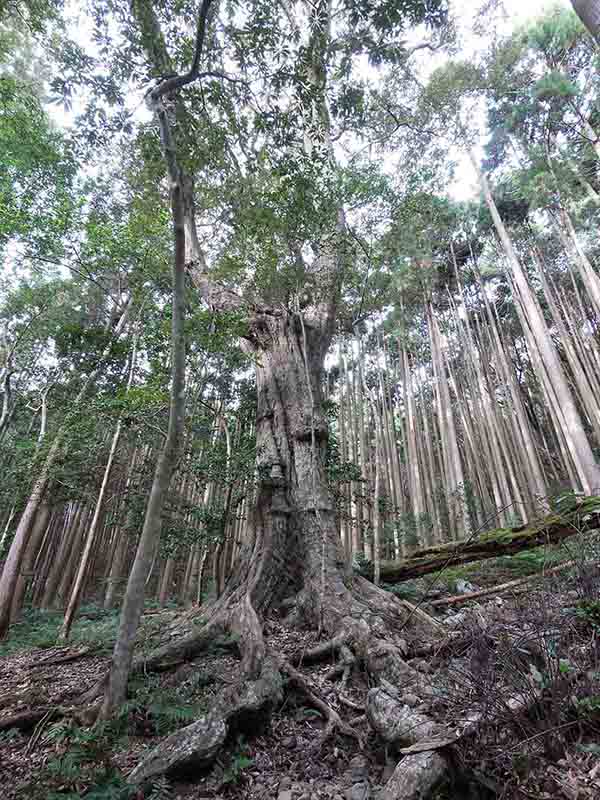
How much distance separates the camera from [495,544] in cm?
426

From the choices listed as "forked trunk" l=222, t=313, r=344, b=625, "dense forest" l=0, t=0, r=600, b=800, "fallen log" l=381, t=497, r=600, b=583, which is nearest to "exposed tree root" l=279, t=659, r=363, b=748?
"dense forest" l=0, t=0, r=600, b=800

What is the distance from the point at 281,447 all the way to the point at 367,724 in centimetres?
279

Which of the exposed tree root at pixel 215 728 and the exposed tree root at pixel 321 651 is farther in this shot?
the exposed tree root at pixel 321 651

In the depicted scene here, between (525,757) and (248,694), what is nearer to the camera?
(525,757)

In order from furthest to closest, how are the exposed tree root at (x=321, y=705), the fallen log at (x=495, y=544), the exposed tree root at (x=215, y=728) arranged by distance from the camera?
the fallen log at (x=495, y=544) → the exposed tree root at (x=321, y=705) → the exposed tree root at (x=215, y=728)

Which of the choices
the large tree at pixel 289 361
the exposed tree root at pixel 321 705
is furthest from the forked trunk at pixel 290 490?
the exposed tree root at pixel 321 705

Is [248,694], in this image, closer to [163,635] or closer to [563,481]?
[163,635]

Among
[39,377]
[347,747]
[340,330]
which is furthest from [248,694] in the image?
[39,377]

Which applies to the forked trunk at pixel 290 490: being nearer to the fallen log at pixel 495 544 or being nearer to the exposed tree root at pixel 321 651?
the exposed tree root at pixel 321 651

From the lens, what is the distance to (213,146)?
3.51m

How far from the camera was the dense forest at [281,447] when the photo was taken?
70.1 inches

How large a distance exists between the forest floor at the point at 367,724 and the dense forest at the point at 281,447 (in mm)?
15

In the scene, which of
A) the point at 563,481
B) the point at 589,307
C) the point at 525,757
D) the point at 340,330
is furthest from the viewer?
the point at 563,481

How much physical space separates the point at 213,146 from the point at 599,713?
4.60 m
